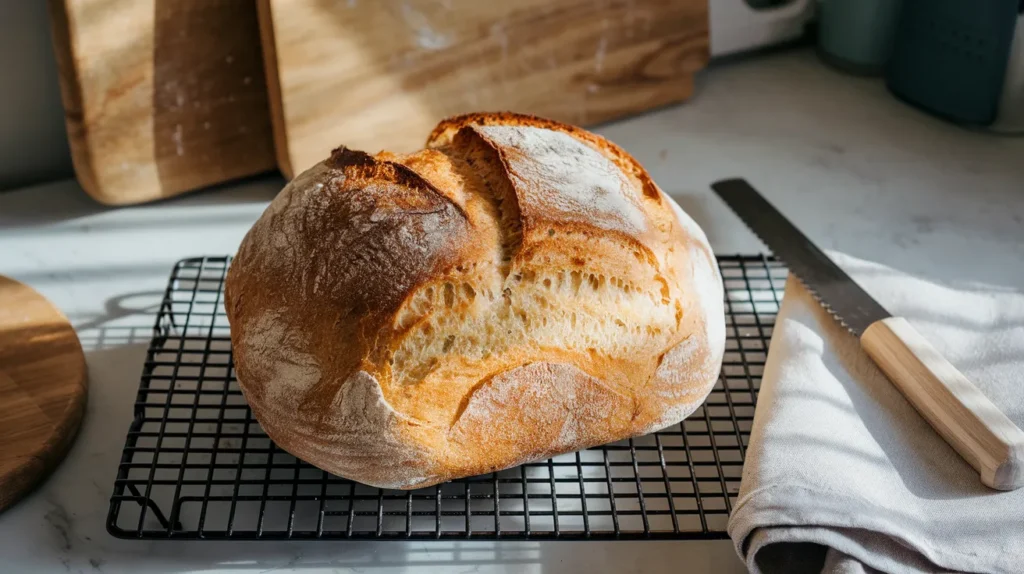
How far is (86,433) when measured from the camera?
96 cm

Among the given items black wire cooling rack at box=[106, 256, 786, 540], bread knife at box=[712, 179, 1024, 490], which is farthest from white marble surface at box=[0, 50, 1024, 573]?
bread knife at box=[712, 179, 1024, 490]

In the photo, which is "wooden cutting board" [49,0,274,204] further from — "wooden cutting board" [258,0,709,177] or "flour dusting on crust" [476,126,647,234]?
"flour dusting on crust" [476,126,647,234]

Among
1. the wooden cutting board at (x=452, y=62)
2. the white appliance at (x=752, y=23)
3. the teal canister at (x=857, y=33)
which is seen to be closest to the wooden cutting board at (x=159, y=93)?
the wooden cutting board at (x=452, y=62)

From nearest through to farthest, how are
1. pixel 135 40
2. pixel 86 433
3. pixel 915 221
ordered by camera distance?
pixel 86 433, pixel 135 40, pixel 915 221

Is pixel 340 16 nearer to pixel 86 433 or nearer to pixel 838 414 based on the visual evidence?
pixel 86 433

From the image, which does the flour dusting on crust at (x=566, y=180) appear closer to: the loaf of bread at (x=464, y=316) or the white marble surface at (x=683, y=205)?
the loaf of bread at (x=464, y=316)

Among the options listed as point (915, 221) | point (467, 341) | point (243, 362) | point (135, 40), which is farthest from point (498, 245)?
point (915, 221)

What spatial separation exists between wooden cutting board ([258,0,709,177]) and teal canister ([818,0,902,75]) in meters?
0.26

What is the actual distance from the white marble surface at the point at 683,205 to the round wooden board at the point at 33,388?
3 centimetres

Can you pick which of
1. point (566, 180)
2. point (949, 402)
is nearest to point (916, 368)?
point (949, 402)

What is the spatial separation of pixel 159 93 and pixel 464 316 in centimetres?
59

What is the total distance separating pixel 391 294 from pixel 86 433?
390 mm

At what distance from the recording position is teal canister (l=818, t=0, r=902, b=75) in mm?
1491

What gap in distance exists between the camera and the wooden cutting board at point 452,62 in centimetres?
118
